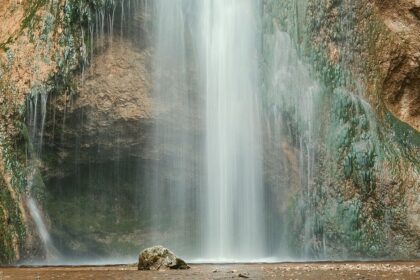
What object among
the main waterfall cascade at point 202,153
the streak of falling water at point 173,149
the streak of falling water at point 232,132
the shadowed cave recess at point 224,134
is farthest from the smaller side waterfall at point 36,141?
the streak of falling water at point 232,132

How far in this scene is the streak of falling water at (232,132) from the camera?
20125mm

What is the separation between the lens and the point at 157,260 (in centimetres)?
1354

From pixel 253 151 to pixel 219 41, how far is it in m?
4.31

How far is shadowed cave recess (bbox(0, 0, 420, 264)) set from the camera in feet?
65.9

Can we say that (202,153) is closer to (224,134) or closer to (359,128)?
(224,134)

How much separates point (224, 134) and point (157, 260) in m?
8.58

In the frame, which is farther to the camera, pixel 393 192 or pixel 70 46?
pixel 70 46

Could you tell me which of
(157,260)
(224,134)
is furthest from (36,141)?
(157,260)

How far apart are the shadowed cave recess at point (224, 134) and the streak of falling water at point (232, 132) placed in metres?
0.05

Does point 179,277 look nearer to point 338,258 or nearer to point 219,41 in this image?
point 338,258

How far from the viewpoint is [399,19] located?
22.7 metres

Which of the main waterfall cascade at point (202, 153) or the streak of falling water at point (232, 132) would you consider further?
the main waterfall cascade at point (202, 153)

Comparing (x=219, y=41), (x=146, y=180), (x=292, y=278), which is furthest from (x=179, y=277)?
(x=219, y=41)

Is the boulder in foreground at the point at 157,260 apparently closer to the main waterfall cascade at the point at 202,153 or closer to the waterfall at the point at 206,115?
the main waterfall cascade at the point at 202,153
